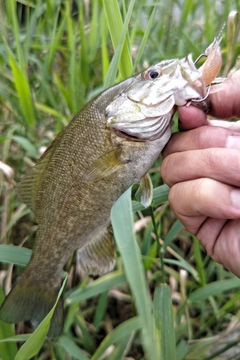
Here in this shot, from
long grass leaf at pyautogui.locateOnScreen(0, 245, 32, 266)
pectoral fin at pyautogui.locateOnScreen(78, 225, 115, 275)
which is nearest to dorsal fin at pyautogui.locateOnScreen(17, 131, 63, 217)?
long grass leaf at pyautogui.locateOnScreen(0, 245, 32, 266)

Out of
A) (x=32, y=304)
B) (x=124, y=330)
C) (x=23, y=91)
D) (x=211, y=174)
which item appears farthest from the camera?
(x=23, y=91)

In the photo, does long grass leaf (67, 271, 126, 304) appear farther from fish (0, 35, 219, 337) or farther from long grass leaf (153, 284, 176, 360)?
long grass leaf (153, 284, 176, 360)

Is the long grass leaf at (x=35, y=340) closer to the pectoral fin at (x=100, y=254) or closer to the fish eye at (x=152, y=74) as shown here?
the pectoral fin at (x=100, y=254)

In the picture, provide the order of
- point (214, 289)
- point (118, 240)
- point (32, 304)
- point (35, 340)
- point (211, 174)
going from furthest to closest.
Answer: point (214, 289) < point (32, 304) < point (211, 174) < point (35, 340) < point (118, 240)

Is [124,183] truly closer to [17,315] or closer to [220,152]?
[220,152]

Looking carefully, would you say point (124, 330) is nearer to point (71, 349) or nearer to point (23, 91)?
point (71, 349)

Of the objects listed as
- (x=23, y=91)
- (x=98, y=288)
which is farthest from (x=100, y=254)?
(x=23, y=91)
